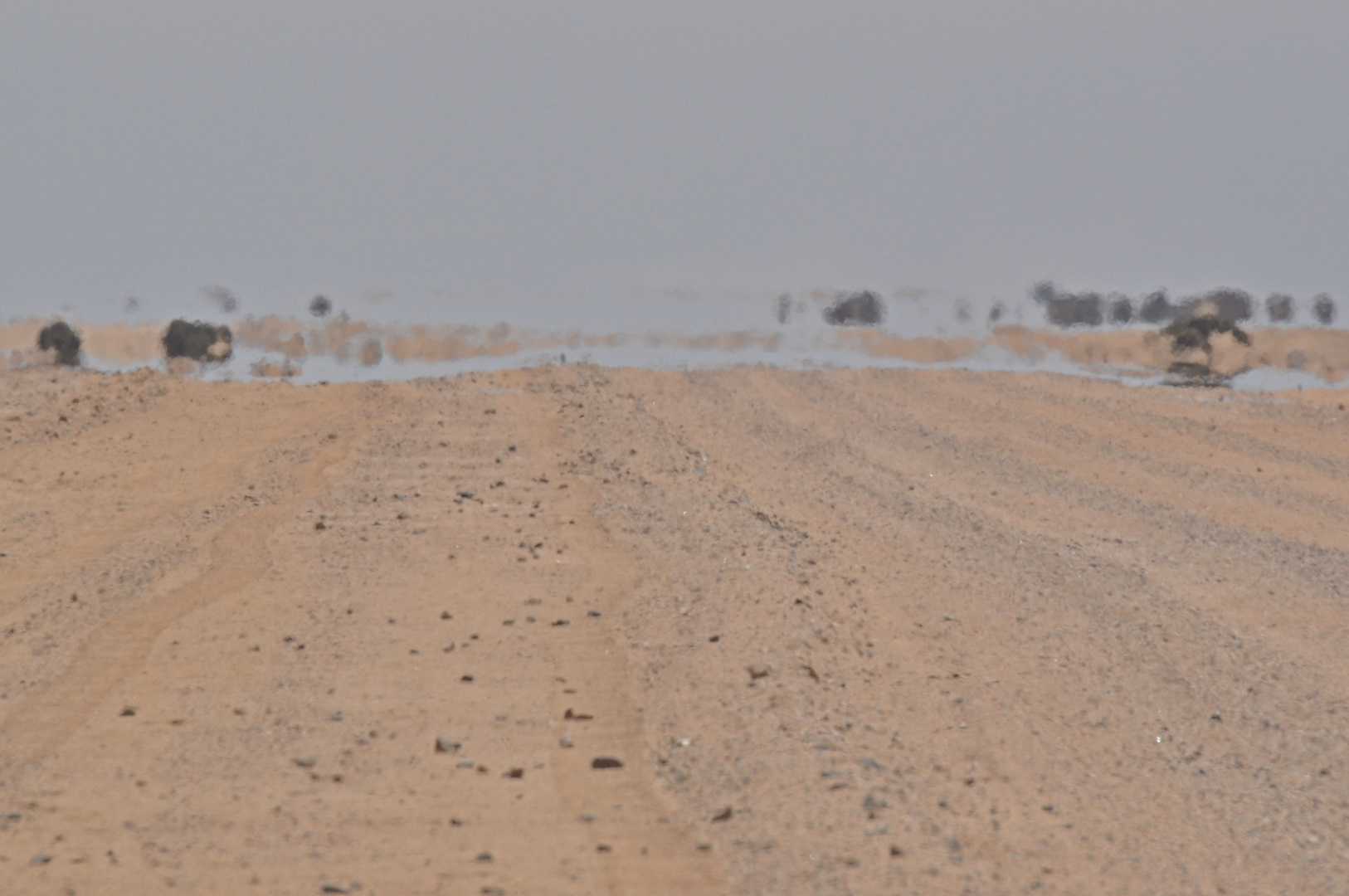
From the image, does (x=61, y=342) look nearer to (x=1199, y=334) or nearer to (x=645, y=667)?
(x=645, y=667)

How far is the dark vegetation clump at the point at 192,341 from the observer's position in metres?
25.3

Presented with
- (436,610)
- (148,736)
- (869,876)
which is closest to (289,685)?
(148,736)

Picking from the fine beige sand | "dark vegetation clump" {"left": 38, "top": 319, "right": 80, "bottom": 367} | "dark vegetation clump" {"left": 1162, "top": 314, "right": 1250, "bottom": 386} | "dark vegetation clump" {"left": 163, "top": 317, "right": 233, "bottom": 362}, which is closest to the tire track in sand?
the fine beige sand

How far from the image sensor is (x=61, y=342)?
25.9 metres

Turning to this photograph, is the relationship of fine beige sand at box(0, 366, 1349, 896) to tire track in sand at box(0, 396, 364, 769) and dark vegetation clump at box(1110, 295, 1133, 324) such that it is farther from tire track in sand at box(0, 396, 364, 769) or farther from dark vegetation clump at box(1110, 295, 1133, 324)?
dark vegetation clump at box(1110, 295, 1133, 324)

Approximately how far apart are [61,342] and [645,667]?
21.9m

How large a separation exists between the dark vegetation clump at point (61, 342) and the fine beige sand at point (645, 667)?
1101 centimetres

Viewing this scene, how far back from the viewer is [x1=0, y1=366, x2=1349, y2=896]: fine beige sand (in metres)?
5.96

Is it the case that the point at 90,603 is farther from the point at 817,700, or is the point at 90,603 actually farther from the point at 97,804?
the point at 817,700

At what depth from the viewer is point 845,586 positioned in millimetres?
9820

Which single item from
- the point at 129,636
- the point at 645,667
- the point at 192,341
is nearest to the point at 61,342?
the point at 192,341

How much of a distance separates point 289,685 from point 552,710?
1678 millimetres

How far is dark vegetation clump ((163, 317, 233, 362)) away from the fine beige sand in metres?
9.95

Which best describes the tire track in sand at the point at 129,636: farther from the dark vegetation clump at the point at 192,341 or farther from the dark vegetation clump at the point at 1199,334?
the dark vegetation clump at the point at 1199,334
